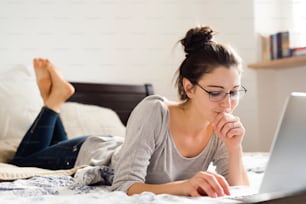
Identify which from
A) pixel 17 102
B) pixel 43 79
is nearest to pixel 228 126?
pixel 43 79

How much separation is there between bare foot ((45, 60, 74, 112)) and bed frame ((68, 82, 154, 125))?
0.47 metres

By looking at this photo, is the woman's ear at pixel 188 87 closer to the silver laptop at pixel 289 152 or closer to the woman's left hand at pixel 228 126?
the woman's left hand at pixel 228 126

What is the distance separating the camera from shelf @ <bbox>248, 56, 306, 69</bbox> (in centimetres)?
232

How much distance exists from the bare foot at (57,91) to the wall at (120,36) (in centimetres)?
53

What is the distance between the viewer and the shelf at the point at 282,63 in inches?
91.5

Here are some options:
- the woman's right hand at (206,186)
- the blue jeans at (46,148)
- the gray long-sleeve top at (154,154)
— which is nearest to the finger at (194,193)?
the woman's right hand at (206,186)

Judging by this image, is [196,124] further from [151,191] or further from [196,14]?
[196,14]

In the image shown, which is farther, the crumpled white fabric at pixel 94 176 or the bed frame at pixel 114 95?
the bed frame at pixel 114 95

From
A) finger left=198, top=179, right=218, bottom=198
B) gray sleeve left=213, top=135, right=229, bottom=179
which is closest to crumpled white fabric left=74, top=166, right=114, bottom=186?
gray sleeve left=213, top=135, right=229, bottom=179

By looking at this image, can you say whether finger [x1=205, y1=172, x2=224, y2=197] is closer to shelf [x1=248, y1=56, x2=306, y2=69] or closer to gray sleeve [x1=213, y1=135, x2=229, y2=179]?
gray sleeve [x1=213, y1=135, x2=229, y2=179]

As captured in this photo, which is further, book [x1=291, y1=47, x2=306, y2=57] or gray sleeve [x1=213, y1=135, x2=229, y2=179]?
book [x1=291, y1=47, x2=306, y2=57]

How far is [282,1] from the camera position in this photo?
2.58 metres

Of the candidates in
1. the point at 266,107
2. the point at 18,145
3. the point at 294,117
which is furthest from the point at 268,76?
the point at 294,117

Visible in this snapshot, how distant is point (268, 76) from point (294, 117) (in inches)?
75.2
